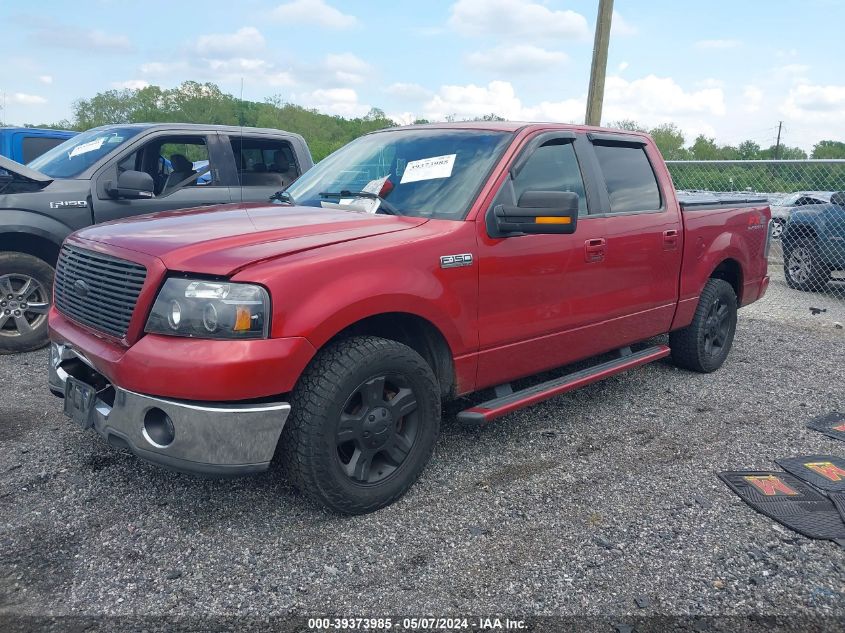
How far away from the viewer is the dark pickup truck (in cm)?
550

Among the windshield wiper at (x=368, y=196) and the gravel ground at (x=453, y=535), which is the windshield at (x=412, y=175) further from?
the gravel ground at (x=453, y=535)

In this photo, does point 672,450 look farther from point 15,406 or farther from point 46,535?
point 15,406

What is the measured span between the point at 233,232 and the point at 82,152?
4018mm

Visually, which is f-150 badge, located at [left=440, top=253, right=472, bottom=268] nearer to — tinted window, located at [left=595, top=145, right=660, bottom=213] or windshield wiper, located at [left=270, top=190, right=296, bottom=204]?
windshield wiper, located at [left=270, top=190, right=296, bottom=204]

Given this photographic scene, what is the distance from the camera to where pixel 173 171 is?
6406 millimetres

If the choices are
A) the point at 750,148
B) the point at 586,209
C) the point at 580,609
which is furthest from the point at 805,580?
the point at 750,148

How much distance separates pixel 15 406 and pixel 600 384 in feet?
13.5

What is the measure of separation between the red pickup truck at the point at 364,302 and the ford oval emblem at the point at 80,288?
25 millimetres

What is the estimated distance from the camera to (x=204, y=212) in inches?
142

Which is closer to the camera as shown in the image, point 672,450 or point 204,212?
point 204,212

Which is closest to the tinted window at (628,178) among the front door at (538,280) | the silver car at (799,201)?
the front door at (538,280)

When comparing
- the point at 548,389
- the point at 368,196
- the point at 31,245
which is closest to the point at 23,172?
the point at 31,245

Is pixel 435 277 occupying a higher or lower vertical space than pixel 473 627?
higher

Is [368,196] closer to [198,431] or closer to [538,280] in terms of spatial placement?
[538,280]
